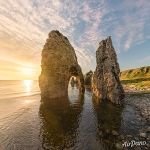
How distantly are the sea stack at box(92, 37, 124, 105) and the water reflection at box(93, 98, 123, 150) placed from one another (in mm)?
7879

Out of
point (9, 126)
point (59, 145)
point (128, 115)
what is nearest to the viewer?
point (59, 145)

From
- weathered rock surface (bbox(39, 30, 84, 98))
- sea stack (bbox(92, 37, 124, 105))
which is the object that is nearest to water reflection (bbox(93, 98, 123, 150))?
sea stack (bbox(92, 37, 124, 105))

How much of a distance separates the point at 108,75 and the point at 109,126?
23558 mm

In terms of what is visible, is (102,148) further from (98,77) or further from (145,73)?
(145,73)

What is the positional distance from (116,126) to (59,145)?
1115 cm

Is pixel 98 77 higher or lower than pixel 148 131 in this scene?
higher

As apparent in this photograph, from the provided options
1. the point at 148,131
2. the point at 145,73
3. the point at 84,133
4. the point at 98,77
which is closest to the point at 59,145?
the point at 84,133

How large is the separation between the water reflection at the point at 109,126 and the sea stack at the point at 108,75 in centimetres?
788

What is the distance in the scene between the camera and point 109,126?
29609mm

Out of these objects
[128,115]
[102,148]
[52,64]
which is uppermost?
[52,64]

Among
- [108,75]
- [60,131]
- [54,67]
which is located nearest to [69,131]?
[60,131]

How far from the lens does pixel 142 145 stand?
21797 mm

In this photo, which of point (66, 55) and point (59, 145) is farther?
point (66, 55)

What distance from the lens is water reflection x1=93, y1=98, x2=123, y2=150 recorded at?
2308cm
